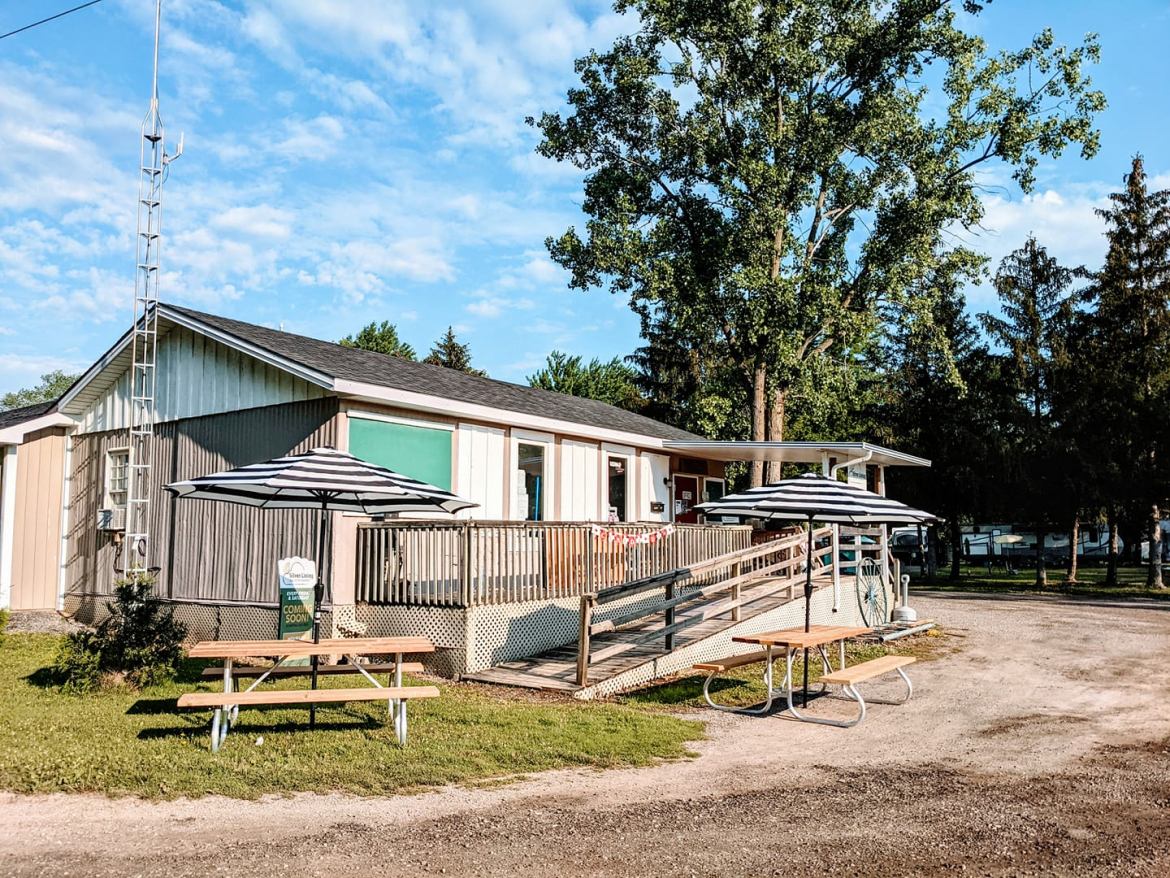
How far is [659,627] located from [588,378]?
35.3 meters

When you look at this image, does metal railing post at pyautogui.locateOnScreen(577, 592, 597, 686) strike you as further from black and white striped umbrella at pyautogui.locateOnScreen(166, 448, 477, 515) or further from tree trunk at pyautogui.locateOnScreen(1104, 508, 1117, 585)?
tree trunk at pyautogui.locateOnScreen(1104, 508, 1117, 585)

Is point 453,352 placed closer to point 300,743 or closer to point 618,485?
point 618,485

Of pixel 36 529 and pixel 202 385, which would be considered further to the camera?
pixel 36 529

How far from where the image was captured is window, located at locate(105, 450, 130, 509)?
15547mm

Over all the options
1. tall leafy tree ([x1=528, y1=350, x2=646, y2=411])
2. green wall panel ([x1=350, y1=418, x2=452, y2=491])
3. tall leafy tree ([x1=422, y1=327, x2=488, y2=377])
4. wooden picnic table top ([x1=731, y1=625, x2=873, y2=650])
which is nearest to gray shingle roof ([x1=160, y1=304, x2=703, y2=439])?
green wall panel ([x1=350, y1=418, x2=452, y2=491])

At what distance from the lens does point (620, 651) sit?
1085cm

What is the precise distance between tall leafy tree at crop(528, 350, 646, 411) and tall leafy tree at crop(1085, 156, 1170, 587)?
2197 centimetres

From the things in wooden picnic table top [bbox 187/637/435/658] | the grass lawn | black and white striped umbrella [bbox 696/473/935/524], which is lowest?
the grass lawn

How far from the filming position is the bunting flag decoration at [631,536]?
12.9 m

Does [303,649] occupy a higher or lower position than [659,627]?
higher

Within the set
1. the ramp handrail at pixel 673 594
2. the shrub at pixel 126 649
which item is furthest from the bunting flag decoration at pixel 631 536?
the shrub at pixel 126 649

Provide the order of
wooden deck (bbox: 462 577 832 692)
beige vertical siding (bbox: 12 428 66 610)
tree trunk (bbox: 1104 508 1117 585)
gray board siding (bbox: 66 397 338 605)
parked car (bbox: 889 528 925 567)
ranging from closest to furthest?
1. wooden deck (bbox: 462 577 832 692)
2. gray board siding (bbox: 66 397 338 605)
3. beige vertical siding (bbox: 12 428 66 610)
4. tree trunk (bbox: 1104 508 1117 585)
5. parked car (bbox: 889 528 925 567)

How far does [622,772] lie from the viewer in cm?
698

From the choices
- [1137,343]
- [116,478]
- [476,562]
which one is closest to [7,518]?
[116,478]
